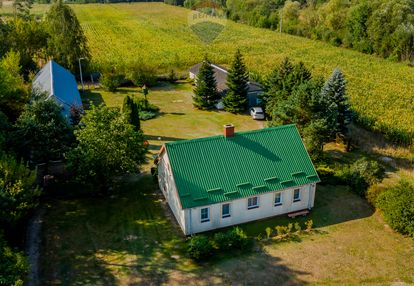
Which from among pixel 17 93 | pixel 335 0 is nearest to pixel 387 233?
pixel 17 93

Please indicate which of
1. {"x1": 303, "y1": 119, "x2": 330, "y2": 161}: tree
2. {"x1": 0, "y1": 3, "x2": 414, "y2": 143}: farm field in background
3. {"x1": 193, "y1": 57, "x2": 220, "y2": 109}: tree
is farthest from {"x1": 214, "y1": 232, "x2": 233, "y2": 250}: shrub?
{"x1": 193, "y1": 57, "x2": 220, "y2": 109}: tree

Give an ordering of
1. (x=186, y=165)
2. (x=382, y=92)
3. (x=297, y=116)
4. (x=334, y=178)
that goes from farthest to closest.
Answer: (x=382, y=92)
(x=297, y=116)
(x=334, y=178)
(x=186, y=165)

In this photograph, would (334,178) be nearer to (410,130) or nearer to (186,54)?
(410,130)

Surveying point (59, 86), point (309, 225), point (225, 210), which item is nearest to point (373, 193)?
point (309, 225)

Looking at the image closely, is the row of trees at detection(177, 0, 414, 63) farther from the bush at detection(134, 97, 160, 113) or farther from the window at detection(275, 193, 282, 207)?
the window at detection(275, 193, 282, 207)

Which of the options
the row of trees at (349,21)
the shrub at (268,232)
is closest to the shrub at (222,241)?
the shrub at (268,232)

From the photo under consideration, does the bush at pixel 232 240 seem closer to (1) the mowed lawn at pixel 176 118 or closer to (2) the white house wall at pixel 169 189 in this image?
(2) the white house wall at pixel 169 189
